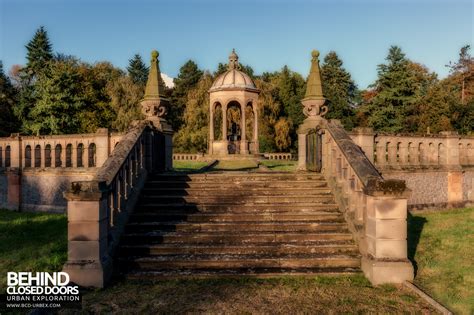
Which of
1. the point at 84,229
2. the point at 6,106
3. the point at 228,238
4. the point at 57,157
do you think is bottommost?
the point at 228,238

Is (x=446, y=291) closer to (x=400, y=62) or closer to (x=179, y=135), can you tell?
(x=179, y=135)

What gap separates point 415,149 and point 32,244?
11177mm

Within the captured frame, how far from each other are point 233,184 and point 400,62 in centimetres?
4045

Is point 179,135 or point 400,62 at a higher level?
point 400,62

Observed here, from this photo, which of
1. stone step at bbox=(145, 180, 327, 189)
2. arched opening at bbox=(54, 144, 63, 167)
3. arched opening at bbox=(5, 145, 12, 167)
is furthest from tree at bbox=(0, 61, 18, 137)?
stone step at bbox=(145, 180, 327, 189)

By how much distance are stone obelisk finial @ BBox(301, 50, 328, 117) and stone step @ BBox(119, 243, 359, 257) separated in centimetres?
622

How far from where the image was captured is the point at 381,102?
140 feet

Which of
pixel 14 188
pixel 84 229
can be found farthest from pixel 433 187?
pixel 14 188

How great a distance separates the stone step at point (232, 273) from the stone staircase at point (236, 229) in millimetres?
16

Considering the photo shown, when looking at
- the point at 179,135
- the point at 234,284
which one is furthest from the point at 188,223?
the point at 179,135

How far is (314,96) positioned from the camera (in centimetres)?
1228

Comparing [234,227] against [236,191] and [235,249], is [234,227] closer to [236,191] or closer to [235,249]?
[235,249]

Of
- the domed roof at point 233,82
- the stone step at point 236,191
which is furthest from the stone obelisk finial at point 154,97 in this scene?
the domed roof at point 233,82

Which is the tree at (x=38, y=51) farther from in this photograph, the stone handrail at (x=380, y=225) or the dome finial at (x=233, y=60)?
the stone handrail at (x=380, y=225)
